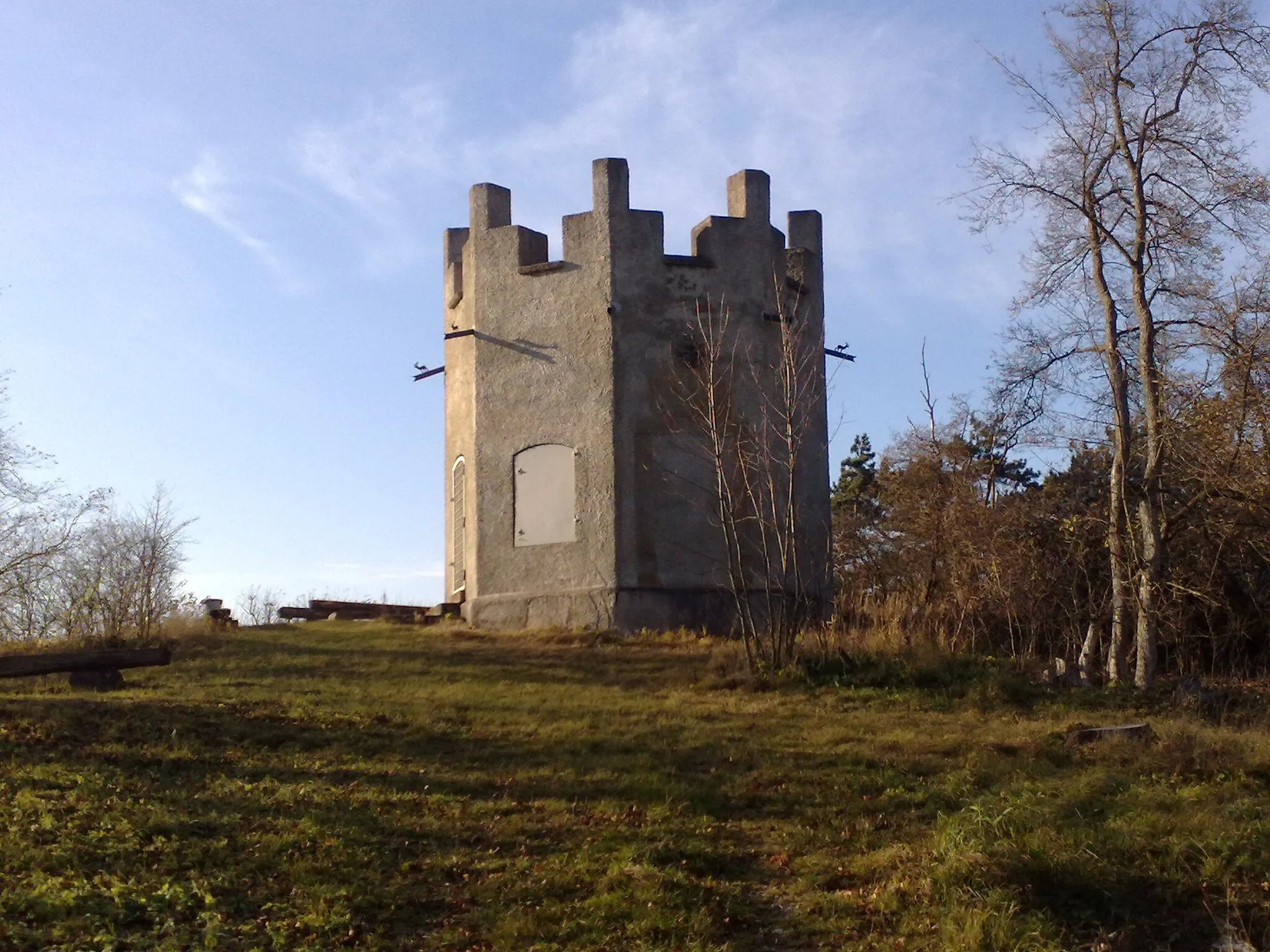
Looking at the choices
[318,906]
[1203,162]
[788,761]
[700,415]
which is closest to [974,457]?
[700,415]

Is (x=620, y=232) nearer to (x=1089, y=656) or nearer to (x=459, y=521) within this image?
(x=459, y=521)

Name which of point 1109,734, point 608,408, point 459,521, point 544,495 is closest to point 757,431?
point 608,408

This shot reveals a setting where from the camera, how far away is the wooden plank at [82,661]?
14031 millimetres

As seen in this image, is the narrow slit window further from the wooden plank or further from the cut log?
Result: the cut log

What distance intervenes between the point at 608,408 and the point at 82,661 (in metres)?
8.42

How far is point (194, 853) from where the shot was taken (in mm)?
8922

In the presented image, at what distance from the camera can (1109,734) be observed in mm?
11883

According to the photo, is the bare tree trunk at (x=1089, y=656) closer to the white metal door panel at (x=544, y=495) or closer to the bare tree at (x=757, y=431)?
the bare tree at (x=757, y=431)

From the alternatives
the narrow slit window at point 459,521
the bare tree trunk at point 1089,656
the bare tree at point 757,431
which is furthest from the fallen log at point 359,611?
the bare tree trunk at point 1089,656

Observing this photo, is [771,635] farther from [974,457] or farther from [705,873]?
[974,457]

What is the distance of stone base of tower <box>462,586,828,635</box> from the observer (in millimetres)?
19641

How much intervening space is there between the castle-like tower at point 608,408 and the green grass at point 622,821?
514 centimetres

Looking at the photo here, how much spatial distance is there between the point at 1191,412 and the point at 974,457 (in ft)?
46.2

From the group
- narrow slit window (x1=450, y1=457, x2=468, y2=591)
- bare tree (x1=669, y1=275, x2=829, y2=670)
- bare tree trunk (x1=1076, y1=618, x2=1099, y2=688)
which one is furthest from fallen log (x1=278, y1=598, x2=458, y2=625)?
bare tree trunk (x1=1076, y1=618, x2=1099, y2=688)
